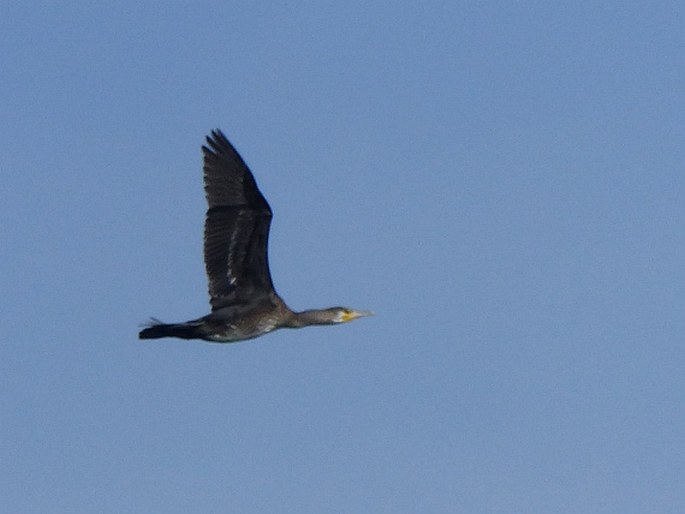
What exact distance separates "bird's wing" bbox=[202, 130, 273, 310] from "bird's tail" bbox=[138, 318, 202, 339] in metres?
0.70

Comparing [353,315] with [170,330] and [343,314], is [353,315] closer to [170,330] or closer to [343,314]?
[343,314]

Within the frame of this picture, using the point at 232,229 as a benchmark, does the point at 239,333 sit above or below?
below

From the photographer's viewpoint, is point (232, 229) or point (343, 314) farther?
point (343, 314)

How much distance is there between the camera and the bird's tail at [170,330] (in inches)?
626

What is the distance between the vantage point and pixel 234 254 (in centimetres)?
1678

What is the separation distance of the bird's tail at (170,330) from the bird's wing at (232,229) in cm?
70

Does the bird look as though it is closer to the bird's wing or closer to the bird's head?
the bird's wing

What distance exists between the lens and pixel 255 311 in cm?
1692

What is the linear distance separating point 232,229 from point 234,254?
41cm

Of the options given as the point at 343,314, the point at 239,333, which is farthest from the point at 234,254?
the point at 343,314

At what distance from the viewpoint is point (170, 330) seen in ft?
52.7

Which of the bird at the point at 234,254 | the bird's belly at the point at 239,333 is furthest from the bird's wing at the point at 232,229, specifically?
the bird's belly at the point at 239,333

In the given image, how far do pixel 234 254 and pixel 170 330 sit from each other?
1.65 metres

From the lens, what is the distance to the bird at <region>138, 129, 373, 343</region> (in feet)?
54.4
